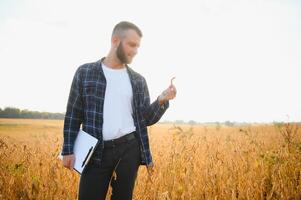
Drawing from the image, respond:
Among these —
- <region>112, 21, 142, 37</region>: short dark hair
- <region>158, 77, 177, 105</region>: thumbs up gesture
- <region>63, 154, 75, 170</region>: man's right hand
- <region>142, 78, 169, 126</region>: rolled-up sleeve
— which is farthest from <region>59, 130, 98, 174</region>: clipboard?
<region>112, 21, 142, 37</region>: short dark hair

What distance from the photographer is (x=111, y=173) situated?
6.34 feet

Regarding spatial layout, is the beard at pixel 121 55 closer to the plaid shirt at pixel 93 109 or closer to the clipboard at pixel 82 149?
the plaid shirt at pixel 93 109

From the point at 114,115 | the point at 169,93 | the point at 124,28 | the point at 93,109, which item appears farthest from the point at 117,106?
the point at 124,28

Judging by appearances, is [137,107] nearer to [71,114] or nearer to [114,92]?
[114,92]

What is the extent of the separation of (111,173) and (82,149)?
0.27m

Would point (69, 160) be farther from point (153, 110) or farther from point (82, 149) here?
point (153, 110)

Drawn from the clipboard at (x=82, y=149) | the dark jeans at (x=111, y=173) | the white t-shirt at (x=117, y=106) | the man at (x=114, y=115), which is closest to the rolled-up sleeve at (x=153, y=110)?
the man at (x=114, y=115)

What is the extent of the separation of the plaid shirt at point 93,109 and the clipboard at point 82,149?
0.04 m

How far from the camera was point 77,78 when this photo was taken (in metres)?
2.07

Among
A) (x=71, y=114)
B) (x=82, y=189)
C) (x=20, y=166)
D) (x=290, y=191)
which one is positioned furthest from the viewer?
(x=20, y=166)

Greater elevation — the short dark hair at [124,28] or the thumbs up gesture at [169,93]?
the short dark hair at [124,28]

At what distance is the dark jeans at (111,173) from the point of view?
6.08ft

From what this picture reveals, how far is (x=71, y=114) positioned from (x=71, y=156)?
1.01 ft

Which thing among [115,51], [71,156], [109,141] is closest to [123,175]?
[109,141]
